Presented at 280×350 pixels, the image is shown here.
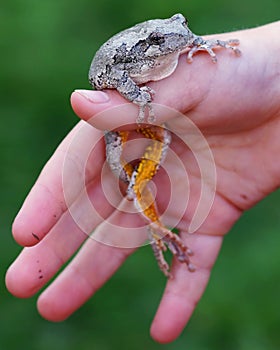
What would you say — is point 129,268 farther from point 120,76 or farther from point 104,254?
point 120,76

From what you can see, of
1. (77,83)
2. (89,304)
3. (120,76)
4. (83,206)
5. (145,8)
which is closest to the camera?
(120,76)

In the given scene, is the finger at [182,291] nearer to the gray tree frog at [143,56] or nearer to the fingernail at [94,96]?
the gray tree frog at [143,56]

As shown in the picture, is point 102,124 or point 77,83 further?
point 77,83

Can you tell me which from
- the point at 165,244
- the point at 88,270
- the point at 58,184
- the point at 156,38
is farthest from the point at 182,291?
the point at 156,38

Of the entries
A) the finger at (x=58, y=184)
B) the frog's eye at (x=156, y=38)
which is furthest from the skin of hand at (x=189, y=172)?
the frog's eye at (x=156, y=38)

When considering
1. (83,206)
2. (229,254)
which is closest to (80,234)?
(83,206)

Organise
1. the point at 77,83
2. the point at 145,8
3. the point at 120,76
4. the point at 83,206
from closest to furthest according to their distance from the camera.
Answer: the point at 120,76 < the point at 83,206 < the point at 77,83 < the point at 145,8

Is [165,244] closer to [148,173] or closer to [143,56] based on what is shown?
[148,173]
